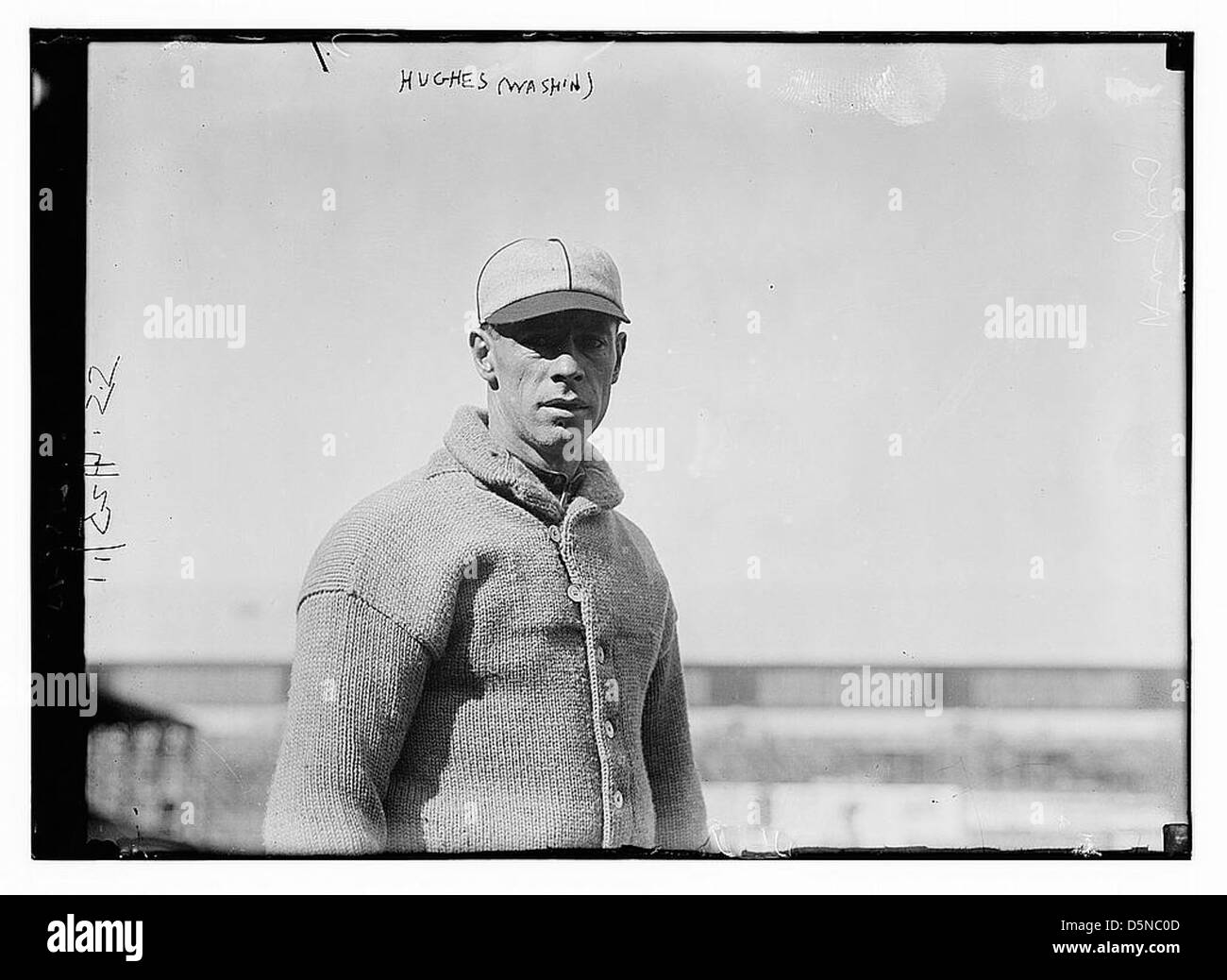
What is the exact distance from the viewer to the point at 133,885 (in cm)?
218

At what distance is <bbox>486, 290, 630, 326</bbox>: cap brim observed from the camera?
213 cm

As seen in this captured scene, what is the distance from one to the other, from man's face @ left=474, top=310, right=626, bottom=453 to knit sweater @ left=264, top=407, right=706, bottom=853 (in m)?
0.06

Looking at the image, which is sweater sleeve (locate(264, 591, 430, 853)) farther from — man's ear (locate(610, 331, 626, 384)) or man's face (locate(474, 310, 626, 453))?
man's ear (locate(610, 331, 626, 384))

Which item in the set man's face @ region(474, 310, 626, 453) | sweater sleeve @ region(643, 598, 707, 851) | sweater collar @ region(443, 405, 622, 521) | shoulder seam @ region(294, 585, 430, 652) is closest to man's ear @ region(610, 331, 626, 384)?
man's face @ region(474, 310, 626, 453)

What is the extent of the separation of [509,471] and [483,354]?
0.19 m

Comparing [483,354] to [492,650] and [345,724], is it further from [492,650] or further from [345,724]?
[345,724]

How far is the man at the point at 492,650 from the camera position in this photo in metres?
2.06

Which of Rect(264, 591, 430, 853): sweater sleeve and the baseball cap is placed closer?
Rect(264, 591, 430, 853): sweater sleeve

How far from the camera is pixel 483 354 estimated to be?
2.16m

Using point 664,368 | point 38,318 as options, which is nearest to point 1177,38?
point 664,368

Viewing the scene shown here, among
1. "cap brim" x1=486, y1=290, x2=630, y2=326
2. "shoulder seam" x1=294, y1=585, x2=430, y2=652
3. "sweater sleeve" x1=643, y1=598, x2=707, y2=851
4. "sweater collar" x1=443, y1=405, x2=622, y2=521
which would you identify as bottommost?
"sweater sleeve" x1=643, y1=598, x2=707, y2=851

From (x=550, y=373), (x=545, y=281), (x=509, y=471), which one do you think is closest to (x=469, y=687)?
(x=509, y=471)

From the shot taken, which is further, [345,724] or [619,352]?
[619,352]
